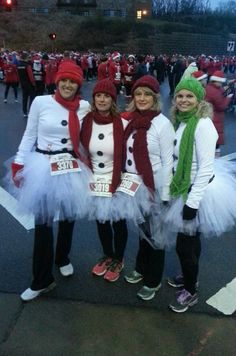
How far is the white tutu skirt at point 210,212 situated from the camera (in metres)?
3.28

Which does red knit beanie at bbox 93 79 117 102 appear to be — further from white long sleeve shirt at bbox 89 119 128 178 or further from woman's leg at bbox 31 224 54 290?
woman's leg at bbox 31 224 54 290

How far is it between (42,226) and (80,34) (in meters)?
62.5

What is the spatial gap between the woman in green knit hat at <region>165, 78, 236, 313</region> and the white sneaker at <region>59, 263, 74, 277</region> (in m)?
1.08

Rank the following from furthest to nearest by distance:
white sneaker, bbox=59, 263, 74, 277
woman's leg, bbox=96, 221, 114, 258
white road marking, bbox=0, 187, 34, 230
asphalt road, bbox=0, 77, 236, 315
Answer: white road marking, bbox=0, 187, 34, 230, white sneaker, bbox=59, 263, 74, 277, woman's leg, bbox=96, 221, 114, 258, asphalt road, bbox=0, 77, 236, 315

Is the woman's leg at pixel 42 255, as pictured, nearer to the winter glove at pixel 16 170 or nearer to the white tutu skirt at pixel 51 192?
the white tutu skirt at pixel 51 192

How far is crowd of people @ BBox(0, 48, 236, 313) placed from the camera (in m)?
3.21

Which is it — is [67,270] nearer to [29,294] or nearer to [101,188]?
[29,294]

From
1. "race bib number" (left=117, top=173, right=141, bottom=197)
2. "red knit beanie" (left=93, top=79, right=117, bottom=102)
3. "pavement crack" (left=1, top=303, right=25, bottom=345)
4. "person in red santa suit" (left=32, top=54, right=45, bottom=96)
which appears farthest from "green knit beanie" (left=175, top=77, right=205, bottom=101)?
"person in red santa suit" (left=32, top=54, right=45, bottom=96)

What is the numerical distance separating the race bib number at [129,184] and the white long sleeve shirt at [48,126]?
0.55 metres

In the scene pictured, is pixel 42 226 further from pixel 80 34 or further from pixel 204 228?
pixel 80 34

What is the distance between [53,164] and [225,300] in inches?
78.0

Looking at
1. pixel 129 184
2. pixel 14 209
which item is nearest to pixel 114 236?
pixel 129 184

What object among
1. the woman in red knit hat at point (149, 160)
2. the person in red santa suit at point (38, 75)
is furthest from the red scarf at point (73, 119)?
the person in red santa suit at point (38, 75)

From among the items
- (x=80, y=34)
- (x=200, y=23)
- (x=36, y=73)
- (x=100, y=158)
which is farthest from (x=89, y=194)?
(x=200, y=23)
